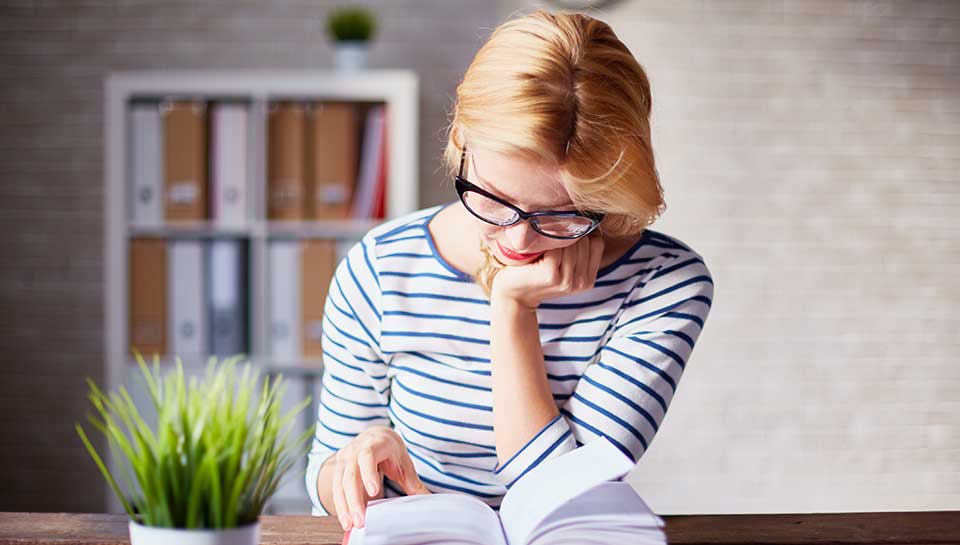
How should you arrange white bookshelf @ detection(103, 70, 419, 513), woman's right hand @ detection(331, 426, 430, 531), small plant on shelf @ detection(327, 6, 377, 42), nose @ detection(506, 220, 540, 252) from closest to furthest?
woman's right hand @ detection(331, 426, 430, 531) → nose @ detection(506, 220, 540, 252) → white bookshelf @ detection(103, 70, 419, 513) → small plant on shelf @ detection(327, 6, 377, 42)

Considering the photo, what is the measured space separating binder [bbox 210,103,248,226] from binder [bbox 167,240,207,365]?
0.39 ft

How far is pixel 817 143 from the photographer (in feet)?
9.55

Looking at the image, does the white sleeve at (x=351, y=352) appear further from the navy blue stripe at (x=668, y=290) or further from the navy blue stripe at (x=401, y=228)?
the navy blue stripe at (x=668, y=290)

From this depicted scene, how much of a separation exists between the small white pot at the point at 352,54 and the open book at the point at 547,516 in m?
1.94

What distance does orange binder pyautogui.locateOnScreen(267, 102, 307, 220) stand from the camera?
2.48 meters

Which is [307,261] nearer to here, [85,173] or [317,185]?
[317,185]

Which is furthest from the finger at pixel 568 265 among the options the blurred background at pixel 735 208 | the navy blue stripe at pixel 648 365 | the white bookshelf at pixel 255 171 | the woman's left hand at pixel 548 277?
the blurred background at pixel 735 208

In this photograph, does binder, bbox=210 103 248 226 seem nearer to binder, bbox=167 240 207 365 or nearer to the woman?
binder, bbox=167 240 207 365

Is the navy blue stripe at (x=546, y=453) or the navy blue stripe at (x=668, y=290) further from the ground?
the navy blue stripe at (x=668, y=290)

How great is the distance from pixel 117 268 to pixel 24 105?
0.75m

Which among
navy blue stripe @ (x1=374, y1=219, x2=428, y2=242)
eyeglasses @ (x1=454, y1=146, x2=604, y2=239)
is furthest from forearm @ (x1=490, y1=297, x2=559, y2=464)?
navy blue stripe @ (x1=374, y1=219, x2=428, y2=242)

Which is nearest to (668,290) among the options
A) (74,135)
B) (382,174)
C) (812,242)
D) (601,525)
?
(601,525)

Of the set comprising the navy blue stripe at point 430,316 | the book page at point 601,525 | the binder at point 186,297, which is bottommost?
the binder at point 186,297

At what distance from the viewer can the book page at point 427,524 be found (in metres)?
0.73
